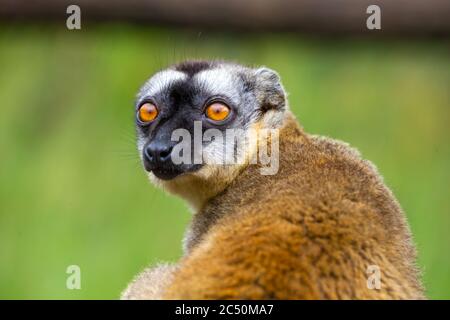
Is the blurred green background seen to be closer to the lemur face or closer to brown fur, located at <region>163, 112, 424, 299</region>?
the lemur face

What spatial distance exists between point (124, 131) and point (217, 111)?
15.7 ft

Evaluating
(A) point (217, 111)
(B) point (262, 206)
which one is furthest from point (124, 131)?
(B) point (262, 206)

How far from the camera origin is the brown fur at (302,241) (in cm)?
560

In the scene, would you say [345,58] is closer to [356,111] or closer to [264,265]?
[356,111]

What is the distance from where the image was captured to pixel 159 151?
7258 mm

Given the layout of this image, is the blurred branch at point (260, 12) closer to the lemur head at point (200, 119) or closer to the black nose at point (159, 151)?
the lemur head at point (200, 119)

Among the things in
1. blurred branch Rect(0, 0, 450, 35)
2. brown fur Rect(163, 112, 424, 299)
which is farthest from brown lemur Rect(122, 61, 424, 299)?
blurred branch Rect(0, 0, 450, 35)

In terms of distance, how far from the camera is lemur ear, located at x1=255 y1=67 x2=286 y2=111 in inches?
312

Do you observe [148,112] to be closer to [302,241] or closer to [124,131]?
[302,241]

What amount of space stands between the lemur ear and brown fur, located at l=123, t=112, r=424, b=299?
2.51 ft

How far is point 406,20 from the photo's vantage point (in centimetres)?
1143

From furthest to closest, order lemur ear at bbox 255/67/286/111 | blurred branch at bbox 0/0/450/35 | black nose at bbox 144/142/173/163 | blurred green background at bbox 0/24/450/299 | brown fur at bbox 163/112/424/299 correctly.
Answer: blurred green background at bbox 0/24/450/299
blurred branch at bbox 0/0/450/35
lemur ear at bbox 255/67/286/111
black nose at bbox 144/142/173/163
brown fur at bbox 163/112/424/299

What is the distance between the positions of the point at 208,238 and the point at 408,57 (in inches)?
280

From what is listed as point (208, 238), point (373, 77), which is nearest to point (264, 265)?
point (208, 238)
